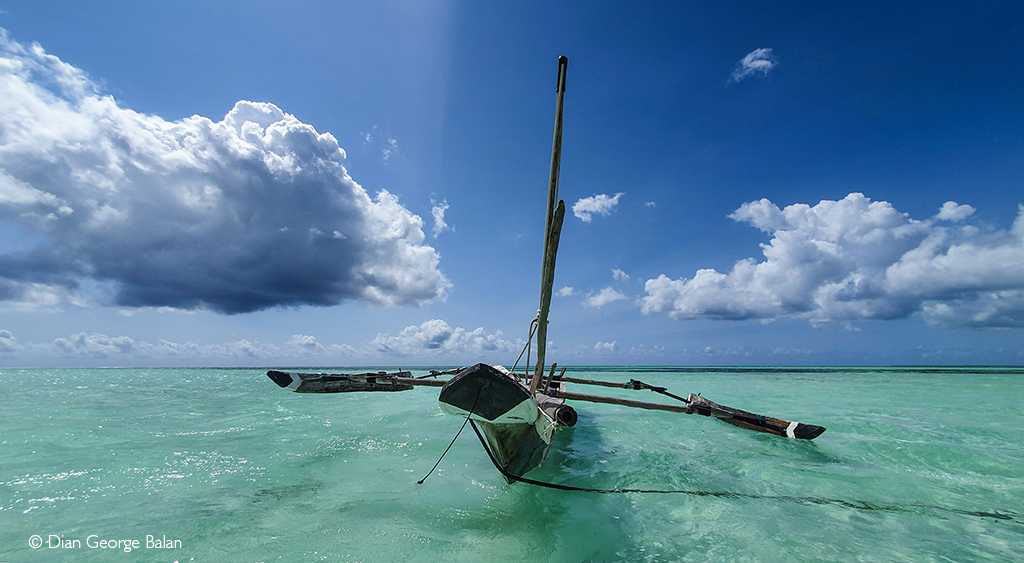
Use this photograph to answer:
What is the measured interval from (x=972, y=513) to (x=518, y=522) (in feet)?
18.8

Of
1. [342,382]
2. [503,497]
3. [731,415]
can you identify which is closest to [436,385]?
[342,382]

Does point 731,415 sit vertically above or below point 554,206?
below

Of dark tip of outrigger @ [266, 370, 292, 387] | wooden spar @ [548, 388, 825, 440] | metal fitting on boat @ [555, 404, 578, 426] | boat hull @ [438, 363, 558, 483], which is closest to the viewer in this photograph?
boat hull @ [438, 363, 558, 483]

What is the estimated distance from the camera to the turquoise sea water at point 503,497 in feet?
11.9

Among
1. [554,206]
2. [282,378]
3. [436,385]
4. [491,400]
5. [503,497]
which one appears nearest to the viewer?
[491,400]

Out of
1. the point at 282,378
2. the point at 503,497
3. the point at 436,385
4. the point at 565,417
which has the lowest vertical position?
the point at 503,497

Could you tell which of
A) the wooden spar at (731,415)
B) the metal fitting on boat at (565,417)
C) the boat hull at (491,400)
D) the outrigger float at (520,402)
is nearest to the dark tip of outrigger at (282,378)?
the outrigger float at (520,402)

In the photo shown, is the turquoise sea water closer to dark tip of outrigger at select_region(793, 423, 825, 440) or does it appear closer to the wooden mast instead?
dark tip of outrigger at select_region(793, 423, 825, 440)

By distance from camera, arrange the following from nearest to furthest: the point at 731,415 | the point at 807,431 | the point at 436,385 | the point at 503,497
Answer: the point at 503,497 → the point at 807,431 → the point at 731,415 → the point at 436,385

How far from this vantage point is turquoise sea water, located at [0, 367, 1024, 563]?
11.9ft

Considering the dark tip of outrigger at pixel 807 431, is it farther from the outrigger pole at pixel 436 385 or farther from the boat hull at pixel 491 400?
the boat hull at pixel 491 400

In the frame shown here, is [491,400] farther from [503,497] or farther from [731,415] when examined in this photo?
[731,415]

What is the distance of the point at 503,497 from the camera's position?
487cm

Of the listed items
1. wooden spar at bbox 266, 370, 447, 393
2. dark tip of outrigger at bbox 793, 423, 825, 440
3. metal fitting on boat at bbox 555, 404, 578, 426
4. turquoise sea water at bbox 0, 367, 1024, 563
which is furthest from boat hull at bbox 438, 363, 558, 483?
dark tip of outrigger at bbox 793, 423, 825, 440
